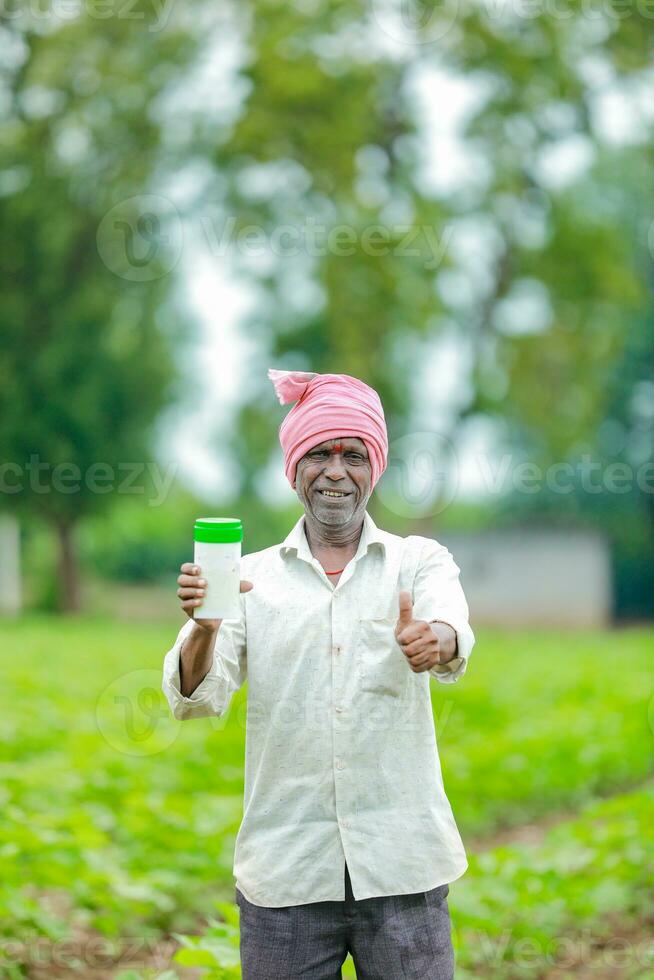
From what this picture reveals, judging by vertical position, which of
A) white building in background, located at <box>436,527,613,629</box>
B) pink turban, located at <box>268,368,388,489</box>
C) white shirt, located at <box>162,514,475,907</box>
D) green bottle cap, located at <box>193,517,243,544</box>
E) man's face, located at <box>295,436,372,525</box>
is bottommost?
white shirt, located at <box>162,514,475,907</box>

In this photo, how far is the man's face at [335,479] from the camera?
276 cm

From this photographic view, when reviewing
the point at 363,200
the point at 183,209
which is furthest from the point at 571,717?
the point at 183,209

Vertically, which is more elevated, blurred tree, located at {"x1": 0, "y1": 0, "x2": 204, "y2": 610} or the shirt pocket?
blurred tree, located at {"x1": 0, "y1": 0, "x2": 204, "y2": 610}

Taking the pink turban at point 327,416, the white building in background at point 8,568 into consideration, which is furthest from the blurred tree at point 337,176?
the pink turban at point 327,416

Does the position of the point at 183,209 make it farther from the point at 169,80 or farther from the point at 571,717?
the point at 571,717

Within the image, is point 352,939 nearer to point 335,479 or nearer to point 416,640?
point 416,640

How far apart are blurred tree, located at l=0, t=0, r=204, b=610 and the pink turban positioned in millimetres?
18968

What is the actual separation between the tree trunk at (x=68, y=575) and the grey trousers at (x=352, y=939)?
938 inches

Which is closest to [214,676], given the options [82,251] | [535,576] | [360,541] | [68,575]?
[360,541]

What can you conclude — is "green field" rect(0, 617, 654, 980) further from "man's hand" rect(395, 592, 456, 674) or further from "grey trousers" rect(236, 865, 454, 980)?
"man's hand" rect(395, 592, 456, 674)

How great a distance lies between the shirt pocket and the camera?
8.87 feet

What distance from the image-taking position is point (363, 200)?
19828 mm

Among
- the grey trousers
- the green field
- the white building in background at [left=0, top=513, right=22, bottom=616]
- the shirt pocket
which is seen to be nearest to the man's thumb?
the shirt pocket

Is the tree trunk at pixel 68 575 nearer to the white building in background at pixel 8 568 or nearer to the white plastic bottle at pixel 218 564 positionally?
the white building in background at pixel 8 568
